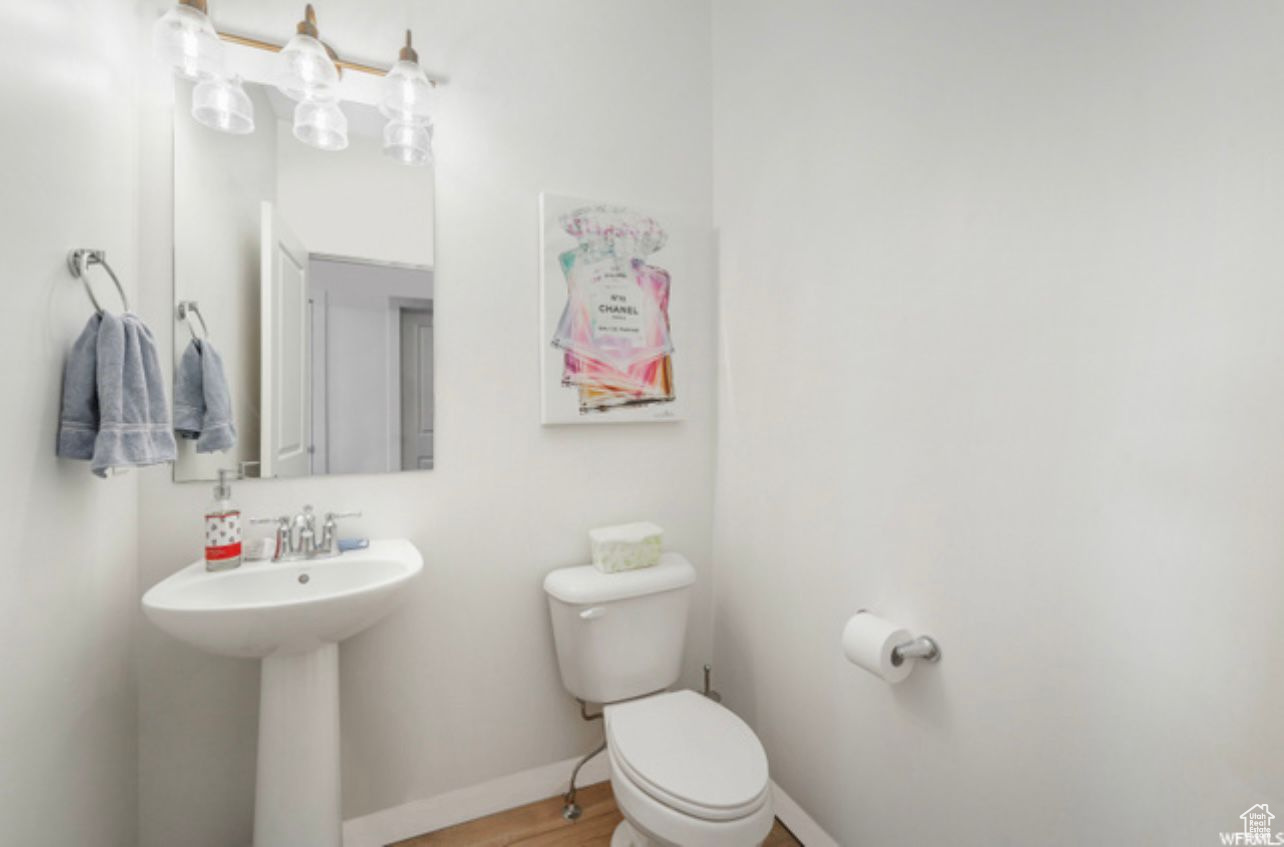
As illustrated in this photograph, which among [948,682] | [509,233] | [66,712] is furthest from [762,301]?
[66,712]

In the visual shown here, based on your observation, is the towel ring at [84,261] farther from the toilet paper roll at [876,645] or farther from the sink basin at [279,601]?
the toilet paper roll at [876,645]

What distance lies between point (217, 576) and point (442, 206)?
1109 mm

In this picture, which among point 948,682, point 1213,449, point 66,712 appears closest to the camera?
point 1213,449

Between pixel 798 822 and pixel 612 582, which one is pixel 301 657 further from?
pixel 798 822

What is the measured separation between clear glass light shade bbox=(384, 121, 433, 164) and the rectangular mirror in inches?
1.6

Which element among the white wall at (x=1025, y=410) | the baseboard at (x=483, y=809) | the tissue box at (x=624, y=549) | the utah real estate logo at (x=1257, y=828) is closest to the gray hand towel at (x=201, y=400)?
the tissue box at (x=624, y=549)

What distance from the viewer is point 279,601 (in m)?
1.20

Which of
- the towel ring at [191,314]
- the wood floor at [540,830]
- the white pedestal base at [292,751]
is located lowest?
the wood floor at [540,830]

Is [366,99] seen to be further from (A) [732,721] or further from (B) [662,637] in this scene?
(A) [732,721]

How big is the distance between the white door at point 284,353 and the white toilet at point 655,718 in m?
0.80

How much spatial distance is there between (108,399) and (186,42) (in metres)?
0.82

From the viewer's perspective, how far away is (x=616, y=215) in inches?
74.1

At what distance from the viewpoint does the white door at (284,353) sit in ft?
5.06

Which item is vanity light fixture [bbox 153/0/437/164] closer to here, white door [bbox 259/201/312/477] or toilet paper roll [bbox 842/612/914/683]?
white door [bbox 259/201/312/477]
